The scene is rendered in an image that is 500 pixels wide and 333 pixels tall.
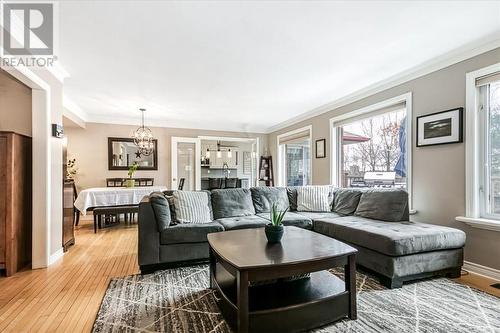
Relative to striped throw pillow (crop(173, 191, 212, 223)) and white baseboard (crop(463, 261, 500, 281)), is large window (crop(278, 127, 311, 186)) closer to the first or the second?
striped throw pillow (crop(173, 191, 212, 223))

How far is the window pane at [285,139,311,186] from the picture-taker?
6230 mm

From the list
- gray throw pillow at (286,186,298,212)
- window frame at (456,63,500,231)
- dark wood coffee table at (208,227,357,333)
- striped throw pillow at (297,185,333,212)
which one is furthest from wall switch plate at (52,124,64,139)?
window frame at (456,63,500,231)

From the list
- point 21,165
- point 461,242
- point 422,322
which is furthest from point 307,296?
point 21,165

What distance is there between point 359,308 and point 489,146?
7.31ft

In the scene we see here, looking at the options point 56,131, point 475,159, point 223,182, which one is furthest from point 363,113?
point 223,182

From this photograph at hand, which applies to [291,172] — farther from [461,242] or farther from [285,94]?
[461,242]

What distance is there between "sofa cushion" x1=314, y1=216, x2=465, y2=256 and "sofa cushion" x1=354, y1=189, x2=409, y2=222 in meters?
0.17

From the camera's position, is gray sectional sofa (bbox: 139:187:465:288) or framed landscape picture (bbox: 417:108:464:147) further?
framed landscape picture (bbox: 417:108:464:147)

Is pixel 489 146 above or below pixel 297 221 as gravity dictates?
above

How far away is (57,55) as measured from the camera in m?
2.99

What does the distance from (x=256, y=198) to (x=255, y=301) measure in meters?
2.29

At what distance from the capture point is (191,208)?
128 inches

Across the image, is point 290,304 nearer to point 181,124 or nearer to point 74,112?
point 74,112

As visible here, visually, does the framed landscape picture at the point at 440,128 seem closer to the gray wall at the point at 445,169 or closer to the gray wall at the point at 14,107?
the gray wall at the point at 445,169
